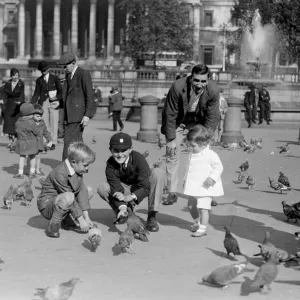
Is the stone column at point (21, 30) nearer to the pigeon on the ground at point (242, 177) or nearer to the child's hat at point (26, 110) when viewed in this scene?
the child's hat at point (26, 110)

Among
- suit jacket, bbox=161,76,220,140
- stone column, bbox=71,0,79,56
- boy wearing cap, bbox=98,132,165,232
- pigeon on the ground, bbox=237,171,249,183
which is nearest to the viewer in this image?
boy wearing cap, bbox=98,132,165,232

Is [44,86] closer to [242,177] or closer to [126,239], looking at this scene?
[242,177]

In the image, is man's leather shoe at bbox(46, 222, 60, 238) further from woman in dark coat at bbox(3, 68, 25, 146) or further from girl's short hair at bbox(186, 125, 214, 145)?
woman in dark coat at bbox(3, 68, 25, 146)

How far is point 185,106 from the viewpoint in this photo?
9.12 meters

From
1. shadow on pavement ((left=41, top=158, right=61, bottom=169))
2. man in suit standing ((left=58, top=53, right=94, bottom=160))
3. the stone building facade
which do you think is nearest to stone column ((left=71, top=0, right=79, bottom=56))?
the stone building facade

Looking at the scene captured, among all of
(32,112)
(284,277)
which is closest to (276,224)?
(284,277)

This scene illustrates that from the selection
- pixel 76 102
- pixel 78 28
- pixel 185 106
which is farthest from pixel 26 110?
pixel 78 28

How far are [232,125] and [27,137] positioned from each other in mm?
8616

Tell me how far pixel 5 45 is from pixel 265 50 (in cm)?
4417

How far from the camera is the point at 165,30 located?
5922cm

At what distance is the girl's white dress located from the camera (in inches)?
311

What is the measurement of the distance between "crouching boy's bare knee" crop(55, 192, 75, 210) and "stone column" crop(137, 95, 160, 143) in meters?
11.8

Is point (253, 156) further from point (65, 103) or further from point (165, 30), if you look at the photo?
point (165, 30)

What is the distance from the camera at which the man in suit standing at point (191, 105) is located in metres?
8.76
